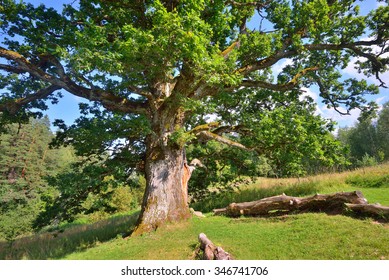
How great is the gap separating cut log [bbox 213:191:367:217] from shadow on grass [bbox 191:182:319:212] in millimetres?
4898

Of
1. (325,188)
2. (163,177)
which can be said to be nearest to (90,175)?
(163,177)

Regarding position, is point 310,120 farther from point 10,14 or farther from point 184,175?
point 10,14

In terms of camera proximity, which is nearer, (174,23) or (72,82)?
(174,23)

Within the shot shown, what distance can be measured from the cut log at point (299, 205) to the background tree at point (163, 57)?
293 cm

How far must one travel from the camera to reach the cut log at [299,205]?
912 cm

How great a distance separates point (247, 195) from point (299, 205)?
725 centimetres

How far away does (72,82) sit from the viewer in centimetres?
1124

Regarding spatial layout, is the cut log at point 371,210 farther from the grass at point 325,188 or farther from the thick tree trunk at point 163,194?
the thick tree trunk at point 163,194

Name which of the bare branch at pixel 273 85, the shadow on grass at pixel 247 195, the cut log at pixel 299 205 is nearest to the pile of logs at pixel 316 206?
the cut log at pixel 299 205

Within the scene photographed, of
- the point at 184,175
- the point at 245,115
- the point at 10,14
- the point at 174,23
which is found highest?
the point at 10,14

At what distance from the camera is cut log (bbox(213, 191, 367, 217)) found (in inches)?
Answer: 359

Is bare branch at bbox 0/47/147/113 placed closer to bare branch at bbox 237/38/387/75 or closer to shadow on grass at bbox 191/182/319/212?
bare branch at bbox 237/38/387/75

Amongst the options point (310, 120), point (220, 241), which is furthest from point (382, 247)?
point (310, 120)

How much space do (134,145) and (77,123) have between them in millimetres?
3147
